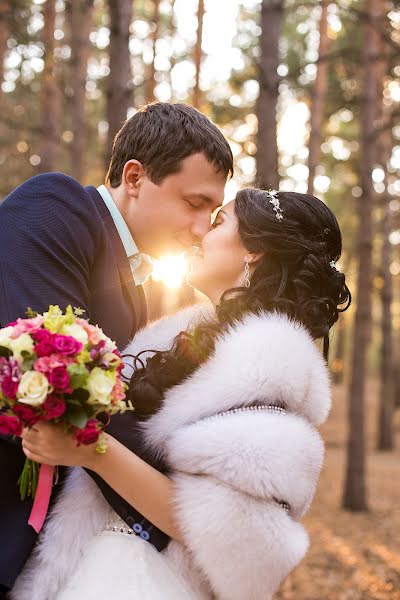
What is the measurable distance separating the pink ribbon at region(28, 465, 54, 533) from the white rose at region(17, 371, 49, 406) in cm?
48

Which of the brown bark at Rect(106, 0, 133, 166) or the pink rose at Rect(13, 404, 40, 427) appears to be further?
the brown bark at Rect(106, 0, 133, 166)

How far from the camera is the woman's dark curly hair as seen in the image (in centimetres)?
285

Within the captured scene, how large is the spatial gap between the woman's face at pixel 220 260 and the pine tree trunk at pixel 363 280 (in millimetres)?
9449

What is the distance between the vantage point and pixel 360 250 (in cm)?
1282

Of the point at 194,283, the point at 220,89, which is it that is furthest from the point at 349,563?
the point at 220,89

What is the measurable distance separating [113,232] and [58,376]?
1.17 meters

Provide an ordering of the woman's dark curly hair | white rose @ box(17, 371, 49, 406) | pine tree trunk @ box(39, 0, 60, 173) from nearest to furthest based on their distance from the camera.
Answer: white rose @ box(17, 371, 49, 406) → the woman's dark curly hair → pine tree trunk @ box(39, 0, 60, 173)

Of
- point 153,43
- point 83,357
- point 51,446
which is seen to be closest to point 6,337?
point 83,357

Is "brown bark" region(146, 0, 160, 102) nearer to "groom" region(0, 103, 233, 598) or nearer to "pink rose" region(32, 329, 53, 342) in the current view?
"groom" region(0, 103, 233, 598)

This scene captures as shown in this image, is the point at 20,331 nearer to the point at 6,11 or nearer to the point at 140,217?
the point at 140,217

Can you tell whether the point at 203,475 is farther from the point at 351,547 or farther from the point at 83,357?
the point at 351,547

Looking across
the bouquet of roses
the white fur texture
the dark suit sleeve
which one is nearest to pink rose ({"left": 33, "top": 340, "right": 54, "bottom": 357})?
the bouquet of roses

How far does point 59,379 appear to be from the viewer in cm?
212

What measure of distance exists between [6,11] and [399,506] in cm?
1158
